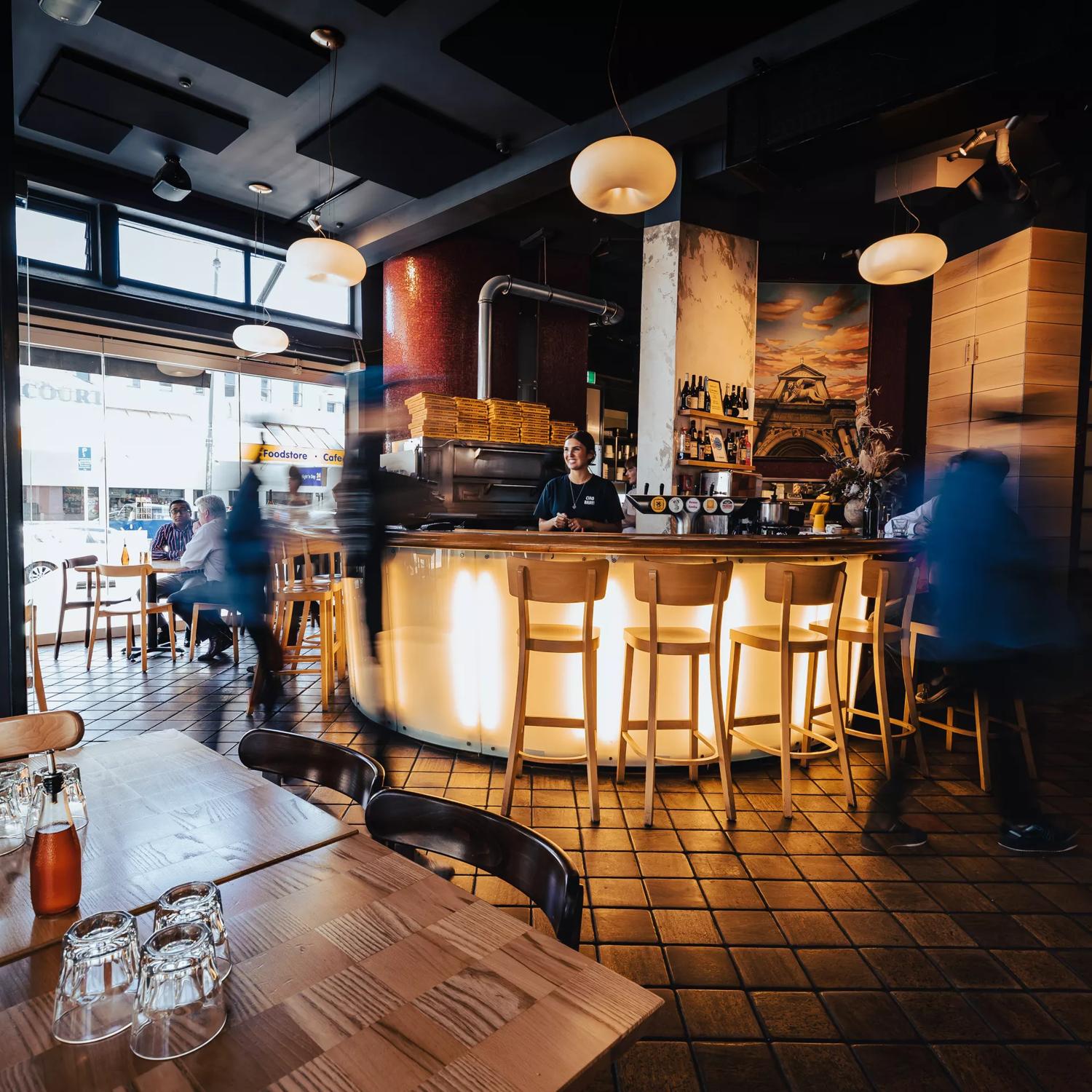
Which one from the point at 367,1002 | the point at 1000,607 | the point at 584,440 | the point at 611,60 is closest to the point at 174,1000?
the point at 367,1002

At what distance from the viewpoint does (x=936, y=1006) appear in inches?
69.3

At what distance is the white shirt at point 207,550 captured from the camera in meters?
5.26

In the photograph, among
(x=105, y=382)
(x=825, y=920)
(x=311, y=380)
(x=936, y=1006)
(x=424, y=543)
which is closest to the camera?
(x=936, y=1006)

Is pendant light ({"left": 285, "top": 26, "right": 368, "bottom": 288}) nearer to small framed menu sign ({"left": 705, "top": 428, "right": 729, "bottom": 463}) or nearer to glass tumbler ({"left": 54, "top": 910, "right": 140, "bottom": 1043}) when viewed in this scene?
small framed menu sign ({"left": 705, "top": 428, "right": 729, "bottom": 463})

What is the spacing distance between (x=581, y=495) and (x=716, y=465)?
4.78 feet

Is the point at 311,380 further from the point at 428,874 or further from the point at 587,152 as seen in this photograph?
the point at 428,874

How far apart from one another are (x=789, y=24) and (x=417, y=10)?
7.10 ft

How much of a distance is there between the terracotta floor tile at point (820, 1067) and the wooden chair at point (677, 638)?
3.81 ft

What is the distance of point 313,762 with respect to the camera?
1531 mm

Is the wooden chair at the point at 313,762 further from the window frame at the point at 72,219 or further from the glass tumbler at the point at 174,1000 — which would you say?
the window frame at the point at 72,219

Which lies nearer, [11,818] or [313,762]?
[11,818]

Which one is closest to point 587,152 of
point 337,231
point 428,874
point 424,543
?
point 424,543

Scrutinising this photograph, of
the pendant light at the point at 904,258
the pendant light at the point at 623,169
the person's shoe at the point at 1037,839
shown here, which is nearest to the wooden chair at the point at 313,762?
the person's shoe at the point at 1037,839

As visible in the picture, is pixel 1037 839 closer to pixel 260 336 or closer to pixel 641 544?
pixel 641 544
